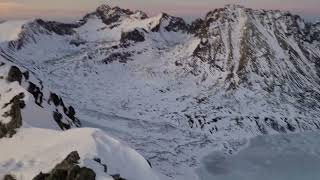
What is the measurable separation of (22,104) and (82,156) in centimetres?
2808

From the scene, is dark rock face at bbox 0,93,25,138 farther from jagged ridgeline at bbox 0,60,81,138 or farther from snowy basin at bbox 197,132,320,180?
snowy basin at bbox 197,132,320,180

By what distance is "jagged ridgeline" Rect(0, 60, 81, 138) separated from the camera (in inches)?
3036

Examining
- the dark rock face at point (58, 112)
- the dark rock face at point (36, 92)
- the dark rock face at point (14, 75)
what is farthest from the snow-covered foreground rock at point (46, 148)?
the dark rock face at point (36, 92)

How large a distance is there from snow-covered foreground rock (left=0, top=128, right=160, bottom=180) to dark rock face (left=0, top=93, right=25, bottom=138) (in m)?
9.41

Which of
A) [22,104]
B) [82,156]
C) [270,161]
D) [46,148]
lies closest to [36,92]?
[22,104]

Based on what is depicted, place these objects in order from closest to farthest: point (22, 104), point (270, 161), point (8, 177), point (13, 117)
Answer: point (8, 177) < point (13, 117) < point (22, 104) < point (270, 161)

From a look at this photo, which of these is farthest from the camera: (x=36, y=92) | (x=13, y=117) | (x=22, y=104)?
(x=36, y=92)

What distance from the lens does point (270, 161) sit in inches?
5453

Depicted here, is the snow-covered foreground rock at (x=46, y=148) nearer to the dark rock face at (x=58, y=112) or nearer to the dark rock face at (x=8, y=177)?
the dark rock face at (x=8, y=177)

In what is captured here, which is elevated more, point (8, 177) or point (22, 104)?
point (8, 177)

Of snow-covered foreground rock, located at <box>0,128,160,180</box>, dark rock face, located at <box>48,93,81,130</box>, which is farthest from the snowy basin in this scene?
snow-covered foreground rock, located at <box>0,128,160,180</box>

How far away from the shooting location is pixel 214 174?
122188 mm

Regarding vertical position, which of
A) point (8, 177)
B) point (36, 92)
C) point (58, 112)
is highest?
point (8, 177)

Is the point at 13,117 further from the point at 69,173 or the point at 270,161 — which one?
the point at 270,161
